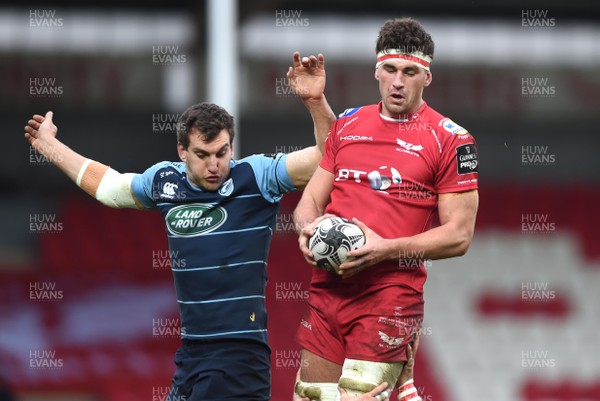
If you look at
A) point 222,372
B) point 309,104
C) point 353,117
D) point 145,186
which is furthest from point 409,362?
point 145,186

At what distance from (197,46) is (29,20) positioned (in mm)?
2391

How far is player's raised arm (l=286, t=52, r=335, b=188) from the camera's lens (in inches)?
211

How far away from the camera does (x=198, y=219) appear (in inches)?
207

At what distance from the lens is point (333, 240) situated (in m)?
4.86

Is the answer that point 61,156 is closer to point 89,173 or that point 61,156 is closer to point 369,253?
point 89,173

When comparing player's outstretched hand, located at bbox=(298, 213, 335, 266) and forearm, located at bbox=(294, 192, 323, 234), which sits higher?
forearm, located at bbox=(294, 192, 323, 234)

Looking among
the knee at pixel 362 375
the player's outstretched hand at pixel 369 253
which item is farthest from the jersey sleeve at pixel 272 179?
the knee at pixel 362 375

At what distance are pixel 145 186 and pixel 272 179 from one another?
678mm

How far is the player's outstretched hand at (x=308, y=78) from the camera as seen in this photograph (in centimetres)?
535

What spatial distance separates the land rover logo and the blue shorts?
540mm

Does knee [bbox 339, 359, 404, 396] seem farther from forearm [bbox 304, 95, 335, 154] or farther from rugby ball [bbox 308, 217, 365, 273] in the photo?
forearm [bbox 304, 95, 335, 154]

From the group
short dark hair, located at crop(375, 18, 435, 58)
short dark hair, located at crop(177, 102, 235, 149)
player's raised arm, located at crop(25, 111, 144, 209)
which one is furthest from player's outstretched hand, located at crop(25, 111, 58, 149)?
short dark hair, located at crop(375, 18, 435, 58)

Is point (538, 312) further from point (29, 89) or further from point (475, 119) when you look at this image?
point (29, 89)

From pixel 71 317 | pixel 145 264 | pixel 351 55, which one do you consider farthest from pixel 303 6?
pixel 71 317
